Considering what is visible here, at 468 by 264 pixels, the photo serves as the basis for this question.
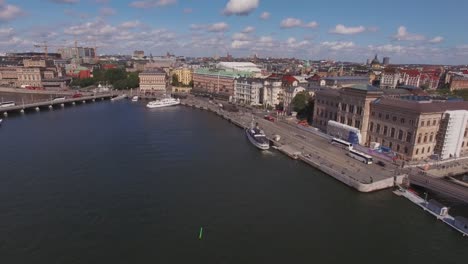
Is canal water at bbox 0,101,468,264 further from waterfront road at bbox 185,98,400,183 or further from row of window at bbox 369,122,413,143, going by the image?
row of window at bbox 369,122,413,143

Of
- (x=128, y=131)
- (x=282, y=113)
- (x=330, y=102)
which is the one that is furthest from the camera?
(x=282, y=113)

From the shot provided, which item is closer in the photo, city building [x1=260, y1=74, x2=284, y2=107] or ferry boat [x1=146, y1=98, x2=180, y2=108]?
city building [x1=260, y1=74, x2=284, y2=107]

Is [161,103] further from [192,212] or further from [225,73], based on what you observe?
[192,212]

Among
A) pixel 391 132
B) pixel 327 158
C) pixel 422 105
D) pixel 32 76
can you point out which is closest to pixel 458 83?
pixel 391 132

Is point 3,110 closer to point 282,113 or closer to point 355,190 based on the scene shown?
point 282,113

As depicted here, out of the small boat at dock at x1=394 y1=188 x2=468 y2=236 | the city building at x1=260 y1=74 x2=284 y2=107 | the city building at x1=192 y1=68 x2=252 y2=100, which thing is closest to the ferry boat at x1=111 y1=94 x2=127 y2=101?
the city building at x1=192 y1=68 x2=252 y2=100

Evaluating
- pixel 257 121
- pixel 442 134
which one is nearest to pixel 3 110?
pixel 257 121

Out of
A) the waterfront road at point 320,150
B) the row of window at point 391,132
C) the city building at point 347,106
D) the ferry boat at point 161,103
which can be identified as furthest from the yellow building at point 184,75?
the row of window at point 391,132
